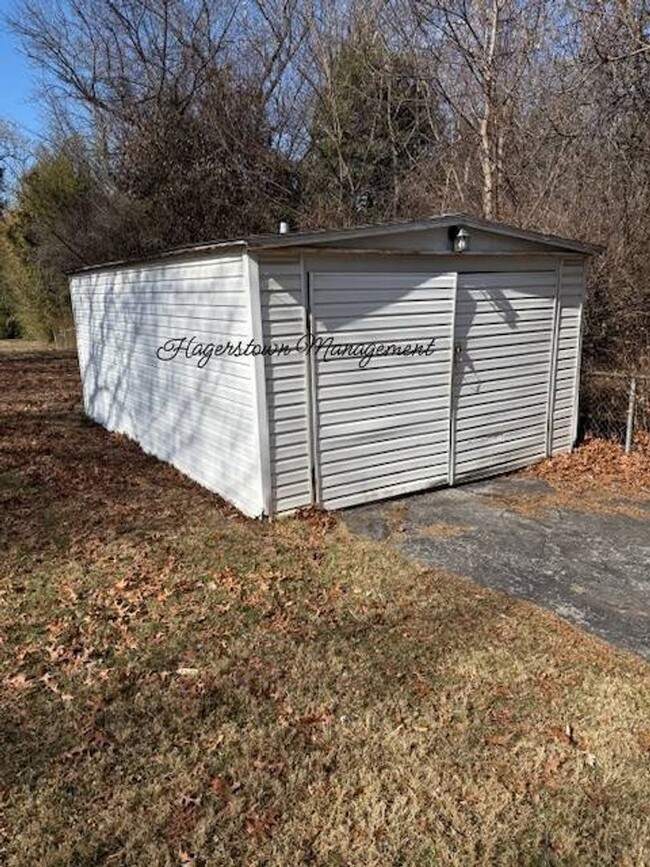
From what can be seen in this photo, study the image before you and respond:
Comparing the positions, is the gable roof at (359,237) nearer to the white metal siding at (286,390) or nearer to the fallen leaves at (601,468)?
the white metal siding at (286,390)

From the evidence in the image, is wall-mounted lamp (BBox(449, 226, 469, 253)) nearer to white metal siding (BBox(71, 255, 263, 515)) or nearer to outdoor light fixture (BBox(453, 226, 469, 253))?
outdoor light fixture (BBox(453, 226, 469, 253))

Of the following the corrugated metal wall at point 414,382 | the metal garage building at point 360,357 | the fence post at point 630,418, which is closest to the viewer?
the metal garage building at point 360,357

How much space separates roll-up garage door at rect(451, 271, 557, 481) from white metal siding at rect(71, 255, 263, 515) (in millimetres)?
2113

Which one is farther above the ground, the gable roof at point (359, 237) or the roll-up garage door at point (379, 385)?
the gable roof at point (359, 237)

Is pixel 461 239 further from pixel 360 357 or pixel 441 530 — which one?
pixel 441 530

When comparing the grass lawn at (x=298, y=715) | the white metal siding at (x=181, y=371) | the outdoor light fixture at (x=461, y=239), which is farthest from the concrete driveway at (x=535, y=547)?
the outdoor light fixture at (x=461, y=239)

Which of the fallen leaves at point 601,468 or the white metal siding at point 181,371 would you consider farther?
the fallen leaves at point 601,468

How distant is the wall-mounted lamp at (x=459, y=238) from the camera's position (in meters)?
5.52

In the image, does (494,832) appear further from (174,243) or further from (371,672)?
(174,243)

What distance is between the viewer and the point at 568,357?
6.90 meters

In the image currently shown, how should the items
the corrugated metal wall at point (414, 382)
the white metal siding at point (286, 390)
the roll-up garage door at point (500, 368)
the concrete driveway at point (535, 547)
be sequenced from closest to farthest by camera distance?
the concrete driveway at point (535, 547) < the white metal siding at point (286, 390) < the corrugated metal wall at point (414, 382) < the roll-up garage door at point (500, 368)

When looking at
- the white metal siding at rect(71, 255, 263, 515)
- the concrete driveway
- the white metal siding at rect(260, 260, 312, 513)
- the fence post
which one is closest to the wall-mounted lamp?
the white metal siding at rect(260, 260, 312, 513)

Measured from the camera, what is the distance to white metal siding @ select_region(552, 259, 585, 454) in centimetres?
665

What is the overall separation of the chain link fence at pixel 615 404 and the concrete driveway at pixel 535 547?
172cm
